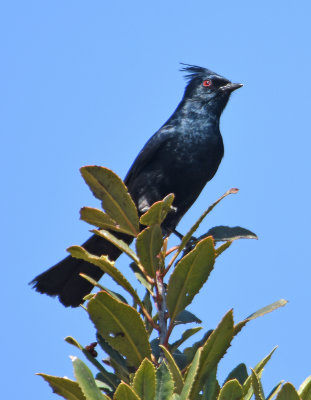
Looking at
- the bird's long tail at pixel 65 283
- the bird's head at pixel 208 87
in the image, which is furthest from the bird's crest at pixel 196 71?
the bird's long tail at pixel 65 283

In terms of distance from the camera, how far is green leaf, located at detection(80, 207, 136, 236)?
99.2 inches

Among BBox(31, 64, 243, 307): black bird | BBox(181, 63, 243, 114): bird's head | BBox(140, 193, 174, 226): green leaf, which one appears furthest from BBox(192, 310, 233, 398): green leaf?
BBox(181, 63, 243, 114): bird's head

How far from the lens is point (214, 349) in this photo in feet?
6.24

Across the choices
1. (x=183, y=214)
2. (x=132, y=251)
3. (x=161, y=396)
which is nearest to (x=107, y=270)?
→ (x=132, y=251)

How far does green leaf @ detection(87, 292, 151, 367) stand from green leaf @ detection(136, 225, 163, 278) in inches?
14.0

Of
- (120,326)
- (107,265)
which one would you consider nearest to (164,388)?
(120,326)

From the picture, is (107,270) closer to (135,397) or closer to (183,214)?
(135,397)

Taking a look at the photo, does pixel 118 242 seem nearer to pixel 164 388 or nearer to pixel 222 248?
pixel 222 248

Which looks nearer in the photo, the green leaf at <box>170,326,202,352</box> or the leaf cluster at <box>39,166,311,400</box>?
the leaf cluster at <box>39,166,311,400</box>

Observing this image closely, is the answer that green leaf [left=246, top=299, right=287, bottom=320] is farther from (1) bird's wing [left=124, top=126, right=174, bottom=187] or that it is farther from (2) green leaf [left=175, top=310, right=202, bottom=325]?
(1) bird's wing [left=124, top=126, right=174, bottom=187]

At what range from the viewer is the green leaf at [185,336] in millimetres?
2354

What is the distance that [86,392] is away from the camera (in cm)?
180

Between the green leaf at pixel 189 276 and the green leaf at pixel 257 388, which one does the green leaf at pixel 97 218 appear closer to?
the green leaf at pixel 189 276

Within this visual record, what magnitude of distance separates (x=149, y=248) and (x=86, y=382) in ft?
2.07
